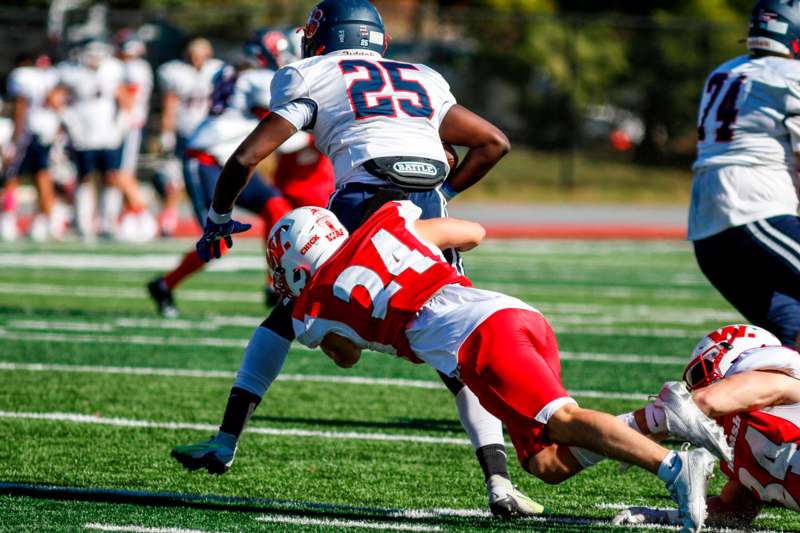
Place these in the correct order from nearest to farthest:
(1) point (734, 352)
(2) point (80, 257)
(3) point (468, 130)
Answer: (1) point (734, 352)
(3) point (468, 130)
(2) point (80, 257)

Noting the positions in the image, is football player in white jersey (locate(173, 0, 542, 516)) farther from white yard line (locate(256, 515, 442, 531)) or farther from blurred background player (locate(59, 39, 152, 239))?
blurred background player (locate(59, 39, 152, 239))

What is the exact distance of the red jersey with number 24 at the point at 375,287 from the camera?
4051 millimetres

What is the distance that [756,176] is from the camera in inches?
226

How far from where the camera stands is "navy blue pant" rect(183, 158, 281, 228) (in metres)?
9.34

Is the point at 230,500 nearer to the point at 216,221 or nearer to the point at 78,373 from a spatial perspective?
the point at 216,221

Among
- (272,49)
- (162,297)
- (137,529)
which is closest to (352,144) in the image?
(137,529)

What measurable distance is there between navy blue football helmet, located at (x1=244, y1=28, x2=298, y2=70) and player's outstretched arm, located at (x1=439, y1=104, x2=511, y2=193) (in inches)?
168

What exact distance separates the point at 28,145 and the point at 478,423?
13.6 metres

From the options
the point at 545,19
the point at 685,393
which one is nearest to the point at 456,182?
the point at 685,393

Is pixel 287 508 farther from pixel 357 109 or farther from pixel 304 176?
pixel 304 176

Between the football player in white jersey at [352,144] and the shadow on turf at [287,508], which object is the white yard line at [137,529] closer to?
→ the shadow on turf at [287,508]

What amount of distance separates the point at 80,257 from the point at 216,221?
993 centimetres

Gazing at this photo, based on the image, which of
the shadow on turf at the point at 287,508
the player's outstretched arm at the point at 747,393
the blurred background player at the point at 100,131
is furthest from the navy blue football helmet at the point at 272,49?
the blurred background player at the point at 100,131

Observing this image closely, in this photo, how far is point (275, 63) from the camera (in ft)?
30.5
